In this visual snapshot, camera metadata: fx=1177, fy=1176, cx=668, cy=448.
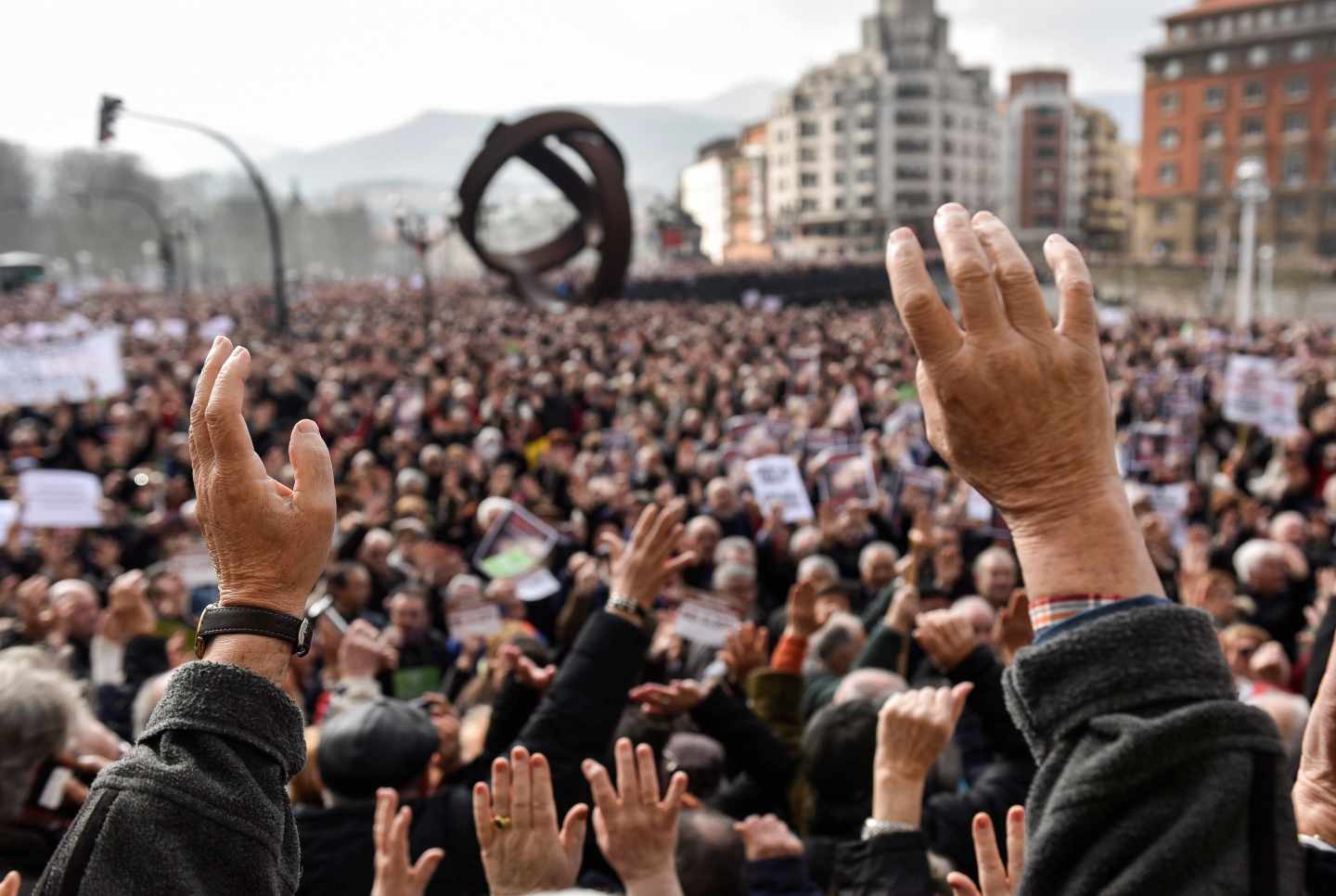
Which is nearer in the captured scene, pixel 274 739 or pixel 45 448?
pixel 274 739

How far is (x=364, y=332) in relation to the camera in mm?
21938

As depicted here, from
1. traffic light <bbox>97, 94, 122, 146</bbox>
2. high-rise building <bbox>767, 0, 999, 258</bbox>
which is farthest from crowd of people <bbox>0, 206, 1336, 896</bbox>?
high-rise building <bbox>767, 0, 999, 258</bbox>

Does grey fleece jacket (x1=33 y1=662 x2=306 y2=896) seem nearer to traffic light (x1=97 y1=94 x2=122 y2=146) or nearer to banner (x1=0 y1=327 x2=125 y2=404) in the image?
banner (x1=0 y1=327 x2=125 y2=404)

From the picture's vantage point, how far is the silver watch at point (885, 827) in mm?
2303

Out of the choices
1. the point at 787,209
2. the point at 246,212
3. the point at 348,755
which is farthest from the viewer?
the point at 246,212

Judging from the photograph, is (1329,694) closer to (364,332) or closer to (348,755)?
(348,755)

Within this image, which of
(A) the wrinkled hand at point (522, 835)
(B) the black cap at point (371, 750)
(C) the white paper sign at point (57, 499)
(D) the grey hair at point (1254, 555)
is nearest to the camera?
(A) the wrinkled hand at point (522, 835)

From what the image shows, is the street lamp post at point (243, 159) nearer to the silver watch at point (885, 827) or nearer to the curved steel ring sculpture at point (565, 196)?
the curved steel ring sculpture at point (565, 196)

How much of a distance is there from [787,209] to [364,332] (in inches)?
2752

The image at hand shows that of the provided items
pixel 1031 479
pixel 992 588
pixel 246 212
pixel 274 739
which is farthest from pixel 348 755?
pixel 246 212

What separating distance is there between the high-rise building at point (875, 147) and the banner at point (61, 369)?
249 feet

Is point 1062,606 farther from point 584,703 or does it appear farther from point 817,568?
point 817,568

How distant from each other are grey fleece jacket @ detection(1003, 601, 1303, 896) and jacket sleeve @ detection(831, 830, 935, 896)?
106 cm

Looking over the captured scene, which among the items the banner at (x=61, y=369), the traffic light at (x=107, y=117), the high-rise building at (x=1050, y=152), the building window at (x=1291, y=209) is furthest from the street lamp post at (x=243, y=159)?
the high-rise building at (x=1050, y=152)
